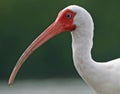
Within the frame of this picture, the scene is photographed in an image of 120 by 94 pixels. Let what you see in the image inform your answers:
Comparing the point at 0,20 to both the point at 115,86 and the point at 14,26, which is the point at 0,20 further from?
the point at 115,86

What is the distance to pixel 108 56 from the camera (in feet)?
109

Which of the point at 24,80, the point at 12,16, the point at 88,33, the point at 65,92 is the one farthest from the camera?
the point at 12,16

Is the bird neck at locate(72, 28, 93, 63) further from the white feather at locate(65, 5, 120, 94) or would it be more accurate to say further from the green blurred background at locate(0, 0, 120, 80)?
the green blurred background at locate(0, 0, 120, 80)

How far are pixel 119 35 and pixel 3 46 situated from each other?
4.81 meters

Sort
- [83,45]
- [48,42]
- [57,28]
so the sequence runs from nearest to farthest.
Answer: [83,45]
[57,28]
[48,42]

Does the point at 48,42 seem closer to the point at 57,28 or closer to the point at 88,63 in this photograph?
the point at 57,28

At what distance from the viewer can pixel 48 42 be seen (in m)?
35.0

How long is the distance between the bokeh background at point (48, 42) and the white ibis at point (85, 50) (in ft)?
65.7

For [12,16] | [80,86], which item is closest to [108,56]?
[80,86]

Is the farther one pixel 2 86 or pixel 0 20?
pixel 0 20

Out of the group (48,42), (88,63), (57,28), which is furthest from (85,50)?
(48,42)

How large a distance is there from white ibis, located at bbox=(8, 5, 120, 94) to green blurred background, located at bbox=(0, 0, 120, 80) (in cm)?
1992

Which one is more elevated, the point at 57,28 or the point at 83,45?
the point at 57,28

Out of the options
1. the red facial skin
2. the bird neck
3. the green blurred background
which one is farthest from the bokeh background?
the bird neck
